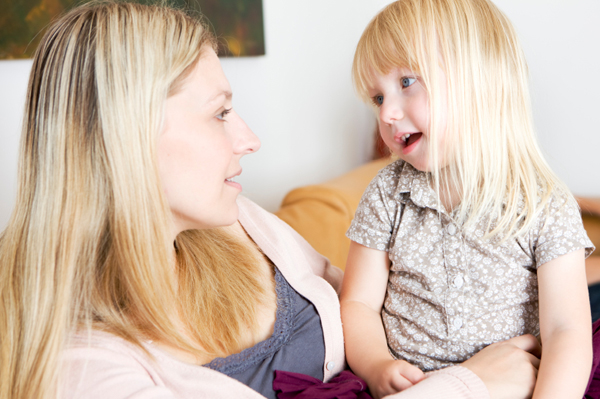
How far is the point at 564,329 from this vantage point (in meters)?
0.90

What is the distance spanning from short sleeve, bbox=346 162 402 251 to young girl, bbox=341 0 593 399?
0.06 m

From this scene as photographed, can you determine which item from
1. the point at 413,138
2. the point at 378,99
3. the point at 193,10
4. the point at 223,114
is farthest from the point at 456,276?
the point at 193,10

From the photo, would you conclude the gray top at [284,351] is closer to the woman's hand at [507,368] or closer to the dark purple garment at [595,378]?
the woman's hand at [507,368]

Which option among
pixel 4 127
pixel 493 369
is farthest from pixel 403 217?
pixel 4 127

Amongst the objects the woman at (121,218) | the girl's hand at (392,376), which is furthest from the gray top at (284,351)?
the girl's hand at (392,376)

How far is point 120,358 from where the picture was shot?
30.2 inches

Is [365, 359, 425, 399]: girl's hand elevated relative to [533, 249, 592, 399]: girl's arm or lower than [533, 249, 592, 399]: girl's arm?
lower

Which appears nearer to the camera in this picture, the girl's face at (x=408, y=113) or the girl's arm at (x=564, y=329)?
the girl's arm at (x=564, y=329)

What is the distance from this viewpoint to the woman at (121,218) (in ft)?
2.46

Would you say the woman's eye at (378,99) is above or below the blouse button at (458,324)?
above

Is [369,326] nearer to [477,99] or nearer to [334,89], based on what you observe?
[477,99]

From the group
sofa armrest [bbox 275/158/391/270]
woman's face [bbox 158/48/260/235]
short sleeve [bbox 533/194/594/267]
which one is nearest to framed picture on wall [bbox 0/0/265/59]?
woman's face [bbox 158/48/260/235]

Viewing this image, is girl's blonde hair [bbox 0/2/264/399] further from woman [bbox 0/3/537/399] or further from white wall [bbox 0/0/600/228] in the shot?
white wall [bbox 0/0/600/228]

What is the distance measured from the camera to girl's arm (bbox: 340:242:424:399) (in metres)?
0.92
